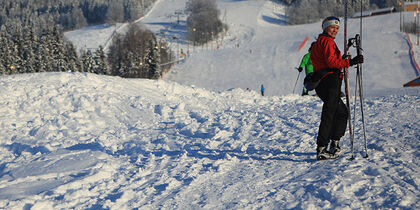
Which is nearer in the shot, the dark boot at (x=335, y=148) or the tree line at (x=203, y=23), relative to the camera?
the dark boot at (x=335, y=148)

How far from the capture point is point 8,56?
47000 millimetres

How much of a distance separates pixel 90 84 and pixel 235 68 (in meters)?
37.0

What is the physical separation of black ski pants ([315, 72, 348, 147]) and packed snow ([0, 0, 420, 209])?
358mm

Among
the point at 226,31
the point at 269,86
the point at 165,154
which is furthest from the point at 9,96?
the point at 226,31

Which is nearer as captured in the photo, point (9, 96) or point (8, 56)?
point (9, 96)

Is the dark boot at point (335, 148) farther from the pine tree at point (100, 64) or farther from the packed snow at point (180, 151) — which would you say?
the pine tree at point (100, 64)

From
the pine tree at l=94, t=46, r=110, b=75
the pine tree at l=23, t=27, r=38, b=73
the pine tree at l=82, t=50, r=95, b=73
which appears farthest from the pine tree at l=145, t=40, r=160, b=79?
the pine tree at l=23, t=27, r=38, b=73

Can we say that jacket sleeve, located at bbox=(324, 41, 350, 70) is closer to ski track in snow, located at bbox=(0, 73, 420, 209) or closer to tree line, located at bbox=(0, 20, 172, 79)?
ski track in snow, located at bbox=(0, 73, 420, 209)

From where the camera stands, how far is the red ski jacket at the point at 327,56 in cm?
407

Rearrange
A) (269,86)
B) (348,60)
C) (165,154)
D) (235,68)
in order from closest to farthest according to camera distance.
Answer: (348,60) → (165,154) → (269,86) → (235,68)

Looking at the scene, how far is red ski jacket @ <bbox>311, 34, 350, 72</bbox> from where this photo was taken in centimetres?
407

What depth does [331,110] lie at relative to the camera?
→ 14.0 ft

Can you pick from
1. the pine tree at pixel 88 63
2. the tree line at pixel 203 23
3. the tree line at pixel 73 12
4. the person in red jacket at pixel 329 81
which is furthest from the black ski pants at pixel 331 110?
the tree line at pixel 73 12

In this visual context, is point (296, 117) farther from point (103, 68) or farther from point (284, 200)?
point (103, 68)
